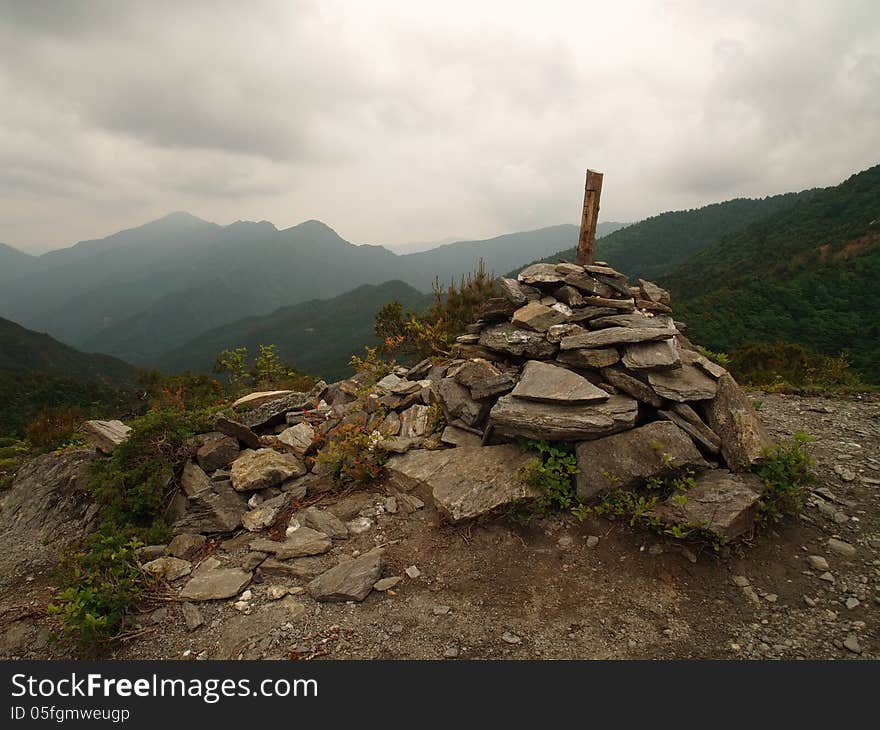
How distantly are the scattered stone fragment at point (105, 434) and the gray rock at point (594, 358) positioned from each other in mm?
7557

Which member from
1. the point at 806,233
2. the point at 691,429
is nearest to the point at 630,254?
the point at 806,233

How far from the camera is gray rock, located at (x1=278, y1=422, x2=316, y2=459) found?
7.51 m

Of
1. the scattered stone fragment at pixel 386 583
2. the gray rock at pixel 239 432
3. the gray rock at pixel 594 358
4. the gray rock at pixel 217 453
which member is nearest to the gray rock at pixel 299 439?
the gray rock at pixel 239 432

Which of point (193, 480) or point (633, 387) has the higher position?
point (633, 387)

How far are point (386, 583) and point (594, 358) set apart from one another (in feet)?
13.8

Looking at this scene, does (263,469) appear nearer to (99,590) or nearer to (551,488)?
(99,590)

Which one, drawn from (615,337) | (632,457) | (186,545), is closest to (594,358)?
(615,337)

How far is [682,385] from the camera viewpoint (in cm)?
600

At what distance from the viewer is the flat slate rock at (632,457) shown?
531cm

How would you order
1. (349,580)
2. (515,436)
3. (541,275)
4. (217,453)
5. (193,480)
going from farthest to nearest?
(541,275), (217,453), (193,480), (515,436), (349,580)

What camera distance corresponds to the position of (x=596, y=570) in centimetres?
474

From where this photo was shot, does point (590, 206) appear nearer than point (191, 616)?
No

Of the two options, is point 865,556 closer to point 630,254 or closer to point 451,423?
point 451,423

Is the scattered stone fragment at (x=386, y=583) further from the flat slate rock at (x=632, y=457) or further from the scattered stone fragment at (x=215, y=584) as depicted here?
the flat slate rock at (x=632, y=457)
